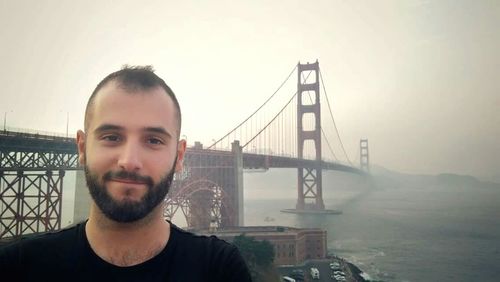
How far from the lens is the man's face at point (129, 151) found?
1353mm

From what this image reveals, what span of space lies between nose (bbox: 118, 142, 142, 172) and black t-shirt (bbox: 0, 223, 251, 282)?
407 mm

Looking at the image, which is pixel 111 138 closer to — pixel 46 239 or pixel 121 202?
pixel 121 202

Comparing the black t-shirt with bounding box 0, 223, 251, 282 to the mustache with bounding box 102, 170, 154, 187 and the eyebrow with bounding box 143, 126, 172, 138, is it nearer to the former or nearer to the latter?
Answer: the mustache with bounding box 102, 170, 154, 187

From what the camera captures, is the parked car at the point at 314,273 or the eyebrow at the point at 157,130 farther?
the parked car at the point at 314,273

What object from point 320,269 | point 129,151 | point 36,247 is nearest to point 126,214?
point 129,151

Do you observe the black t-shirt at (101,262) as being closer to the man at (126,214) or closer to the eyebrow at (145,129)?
the man at (126,214)

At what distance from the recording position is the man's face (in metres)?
1.35

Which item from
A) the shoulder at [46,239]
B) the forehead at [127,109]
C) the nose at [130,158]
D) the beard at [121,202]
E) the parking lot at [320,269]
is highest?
the forehead at [127,109]

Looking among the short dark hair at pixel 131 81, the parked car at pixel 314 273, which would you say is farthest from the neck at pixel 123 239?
the parked car at pixel 314 273

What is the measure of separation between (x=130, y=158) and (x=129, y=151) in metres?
0.04

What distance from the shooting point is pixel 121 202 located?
1350 mm

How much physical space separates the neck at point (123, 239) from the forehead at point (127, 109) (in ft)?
1.27

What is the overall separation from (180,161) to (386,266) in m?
37.0

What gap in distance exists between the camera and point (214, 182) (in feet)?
98.6
